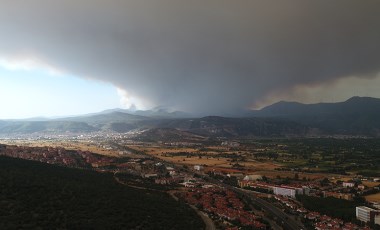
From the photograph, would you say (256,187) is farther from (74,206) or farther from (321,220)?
(74,206)

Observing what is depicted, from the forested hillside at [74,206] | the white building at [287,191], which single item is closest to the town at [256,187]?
the white building at [287,191]

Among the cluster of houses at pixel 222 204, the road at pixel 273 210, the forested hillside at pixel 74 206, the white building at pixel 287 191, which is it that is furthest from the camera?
the white building at pixel 287 191

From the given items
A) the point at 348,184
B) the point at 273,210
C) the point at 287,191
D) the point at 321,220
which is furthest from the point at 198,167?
the point at 321,220

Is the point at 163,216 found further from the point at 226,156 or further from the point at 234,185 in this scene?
the point at 226,156

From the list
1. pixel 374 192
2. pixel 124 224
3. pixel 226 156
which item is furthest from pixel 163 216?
pixel 226 156

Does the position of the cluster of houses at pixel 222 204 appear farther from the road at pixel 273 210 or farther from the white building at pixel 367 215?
the white building at pixel 367 215

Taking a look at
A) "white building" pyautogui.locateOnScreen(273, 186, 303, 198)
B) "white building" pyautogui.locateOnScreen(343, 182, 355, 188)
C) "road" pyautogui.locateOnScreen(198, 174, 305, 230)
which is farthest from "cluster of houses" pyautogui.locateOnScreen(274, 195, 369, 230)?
"white building" pyautogui.locateOnScreen(343, 182, 355, 188)

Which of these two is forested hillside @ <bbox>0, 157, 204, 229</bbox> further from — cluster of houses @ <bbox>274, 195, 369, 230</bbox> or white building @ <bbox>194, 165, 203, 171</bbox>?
white building @ <bbox>194, 165, 203, 171</bbox>
